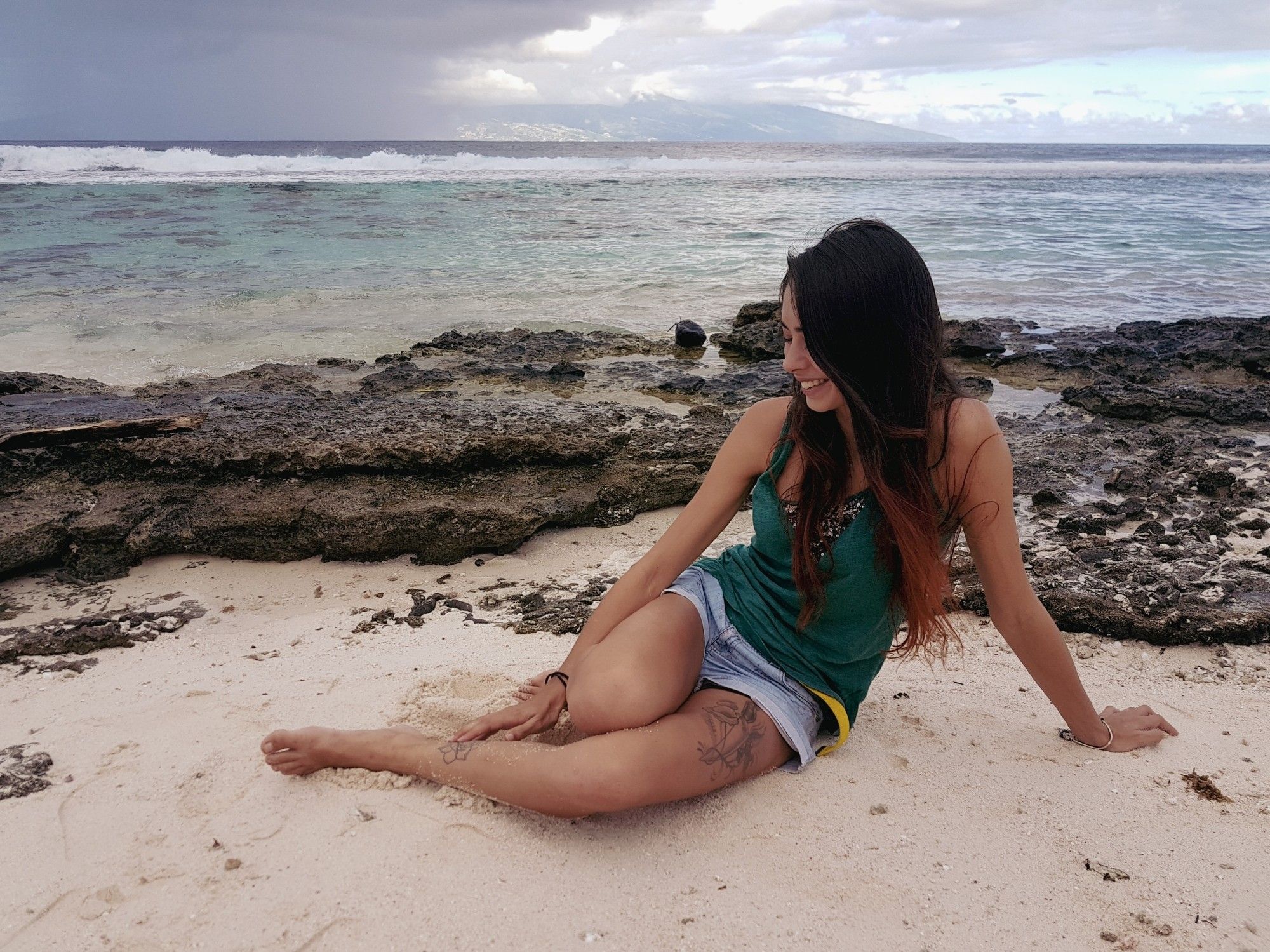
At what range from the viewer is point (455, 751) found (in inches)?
84.8

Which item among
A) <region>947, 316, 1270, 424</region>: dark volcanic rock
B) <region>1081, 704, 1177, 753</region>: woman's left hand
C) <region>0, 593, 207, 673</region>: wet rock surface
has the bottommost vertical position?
<region>0, 593, 207, 673</region>: wet rock surface

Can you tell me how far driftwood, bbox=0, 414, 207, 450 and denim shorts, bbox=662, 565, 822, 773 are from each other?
268cm

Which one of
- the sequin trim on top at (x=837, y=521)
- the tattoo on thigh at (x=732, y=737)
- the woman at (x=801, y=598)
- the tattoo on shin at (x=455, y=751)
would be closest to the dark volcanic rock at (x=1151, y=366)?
the woman at (x=801, y=598)

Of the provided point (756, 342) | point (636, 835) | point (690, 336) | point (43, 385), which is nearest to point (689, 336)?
point (690, 336)

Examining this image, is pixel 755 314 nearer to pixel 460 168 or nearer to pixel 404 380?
pixel 404 380

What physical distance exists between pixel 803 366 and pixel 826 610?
62 cm

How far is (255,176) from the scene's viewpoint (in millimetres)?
30141

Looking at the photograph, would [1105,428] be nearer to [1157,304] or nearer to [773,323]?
[773,323]

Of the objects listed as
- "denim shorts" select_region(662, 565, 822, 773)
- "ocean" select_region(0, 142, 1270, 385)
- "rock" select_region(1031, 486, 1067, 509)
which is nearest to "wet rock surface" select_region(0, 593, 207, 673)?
"denim shorts" select_region(662, 565, 822, 773)

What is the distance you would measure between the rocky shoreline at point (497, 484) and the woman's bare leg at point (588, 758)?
43.8 inches

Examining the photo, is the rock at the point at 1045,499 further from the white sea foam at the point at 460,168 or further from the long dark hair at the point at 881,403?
the white sea foam at the point at 460,168

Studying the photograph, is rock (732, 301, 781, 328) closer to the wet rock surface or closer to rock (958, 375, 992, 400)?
rock (958, 375, 992, 400)

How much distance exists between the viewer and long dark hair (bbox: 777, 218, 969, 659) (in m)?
1.95

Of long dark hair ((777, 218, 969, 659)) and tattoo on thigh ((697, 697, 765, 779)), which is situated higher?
long dark hair ((777, 218, 969, 659))
